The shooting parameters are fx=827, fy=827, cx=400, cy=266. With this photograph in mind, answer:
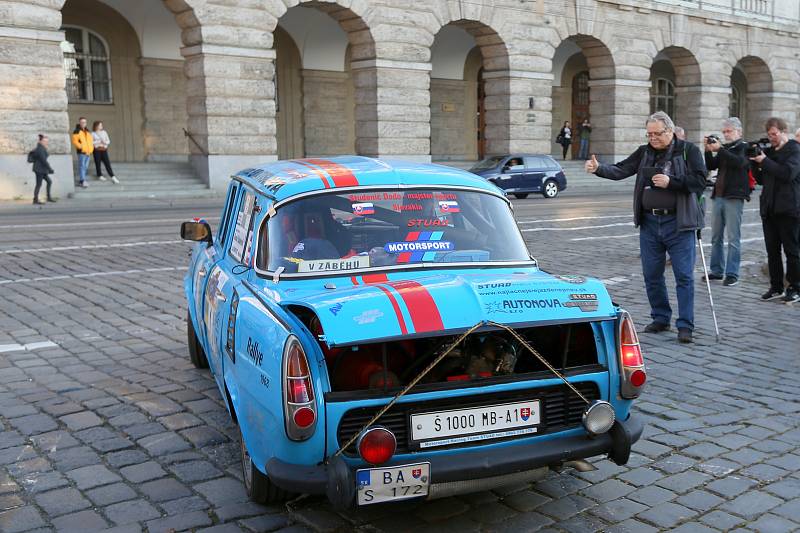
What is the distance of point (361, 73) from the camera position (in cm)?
2833

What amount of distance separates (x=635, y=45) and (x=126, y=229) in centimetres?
2649

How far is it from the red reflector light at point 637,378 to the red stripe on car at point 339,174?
1835 mm

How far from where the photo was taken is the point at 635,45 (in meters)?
35.3

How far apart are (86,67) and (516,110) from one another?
15729mm

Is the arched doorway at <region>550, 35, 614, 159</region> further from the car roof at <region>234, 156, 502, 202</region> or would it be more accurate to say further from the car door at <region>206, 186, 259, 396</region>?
the car door at <region>206, 186, 259, 396</region>

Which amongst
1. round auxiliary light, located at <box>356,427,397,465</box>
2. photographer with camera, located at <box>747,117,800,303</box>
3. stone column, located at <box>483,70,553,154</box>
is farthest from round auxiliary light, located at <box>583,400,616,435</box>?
stone column, located at <box>483,70,553,154</box>

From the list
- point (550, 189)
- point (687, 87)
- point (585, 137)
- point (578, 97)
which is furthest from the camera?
point (578, 97)

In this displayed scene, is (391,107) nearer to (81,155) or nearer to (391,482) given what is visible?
(81,155)

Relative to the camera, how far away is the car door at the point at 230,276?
4379mm

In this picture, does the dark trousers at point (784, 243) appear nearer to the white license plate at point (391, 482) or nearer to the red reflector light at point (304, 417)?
the white license plate at point (391, 482)

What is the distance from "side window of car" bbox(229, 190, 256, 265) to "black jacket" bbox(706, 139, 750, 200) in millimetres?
5944

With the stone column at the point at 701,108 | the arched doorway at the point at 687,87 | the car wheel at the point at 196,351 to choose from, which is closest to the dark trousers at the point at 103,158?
the car wheel at the point at 196,351

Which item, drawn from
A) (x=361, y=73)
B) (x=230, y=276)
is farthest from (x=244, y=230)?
(x=361, y=73)

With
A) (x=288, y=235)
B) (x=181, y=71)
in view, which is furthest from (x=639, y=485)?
(x=181, y=71)
